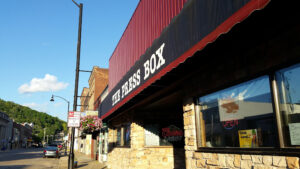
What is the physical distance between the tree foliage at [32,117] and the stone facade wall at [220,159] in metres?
144

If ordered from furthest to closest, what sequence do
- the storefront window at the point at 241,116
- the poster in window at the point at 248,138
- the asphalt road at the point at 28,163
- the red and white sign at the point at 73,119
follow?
1. the asphalt road at the point at 28,163
2. the red and white sign at the point at 73,119
3. the poster in window at the point at 248,138
4. the storefront window at the point at 241,116

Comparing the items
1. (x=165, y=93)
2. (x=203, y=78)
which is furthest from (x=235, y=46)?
(x=165, y=93)

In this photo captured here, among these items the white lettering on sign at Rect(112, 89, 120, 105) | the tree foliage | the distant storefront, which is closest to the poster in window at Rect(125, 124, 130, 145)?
the white lettering on sign at Rect(112, 89, 120, 105)

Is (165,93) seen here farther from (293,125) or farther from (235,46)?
(293,125)

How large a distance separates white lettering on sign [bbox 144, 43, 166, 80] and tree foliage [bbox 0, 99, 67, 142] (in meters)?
142

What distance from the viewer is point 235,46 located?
4387 mm

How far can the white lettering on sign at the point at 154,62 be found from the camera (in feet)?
22.5

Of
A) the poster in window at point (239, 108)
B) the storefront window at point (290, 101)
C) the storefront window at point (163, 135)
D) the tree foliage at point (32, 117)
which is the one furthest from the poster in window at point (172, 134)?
the tree foliage at point (32, 117)

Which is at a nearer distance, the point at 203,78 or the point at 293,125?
the point at 293,125

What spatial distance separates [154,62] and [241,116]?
3.31 m

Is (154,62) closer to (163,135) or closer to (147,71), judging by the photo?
(147,71)

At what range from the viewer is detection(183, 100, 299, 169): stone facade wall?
3.68m

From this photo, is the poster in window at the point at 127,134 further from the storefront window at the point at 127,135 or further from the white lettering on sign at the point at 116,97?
the white lettering on sign at the point at 116,97

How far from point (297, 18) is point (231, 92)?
1.94m
